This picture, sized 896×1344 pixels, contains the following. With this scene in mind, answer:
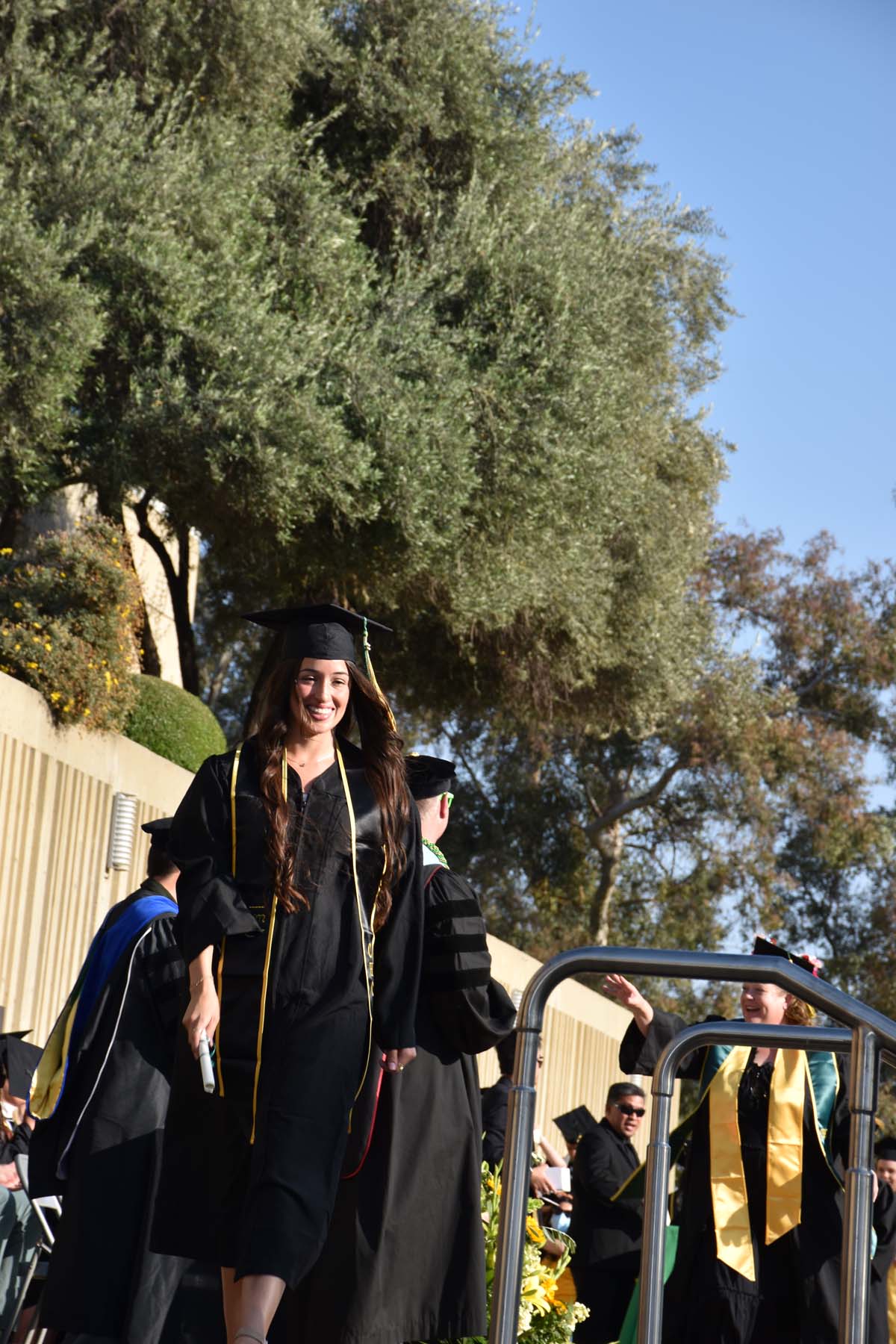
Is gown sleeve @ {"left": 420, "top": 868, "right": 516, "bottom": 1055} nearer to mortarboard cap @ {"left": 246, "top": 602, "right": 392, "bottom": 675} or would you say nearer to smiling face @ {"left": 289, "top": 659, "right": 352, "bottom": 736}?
smiling face @ {"left": 289, "top": 659, "right": 352, "bottom": 736}

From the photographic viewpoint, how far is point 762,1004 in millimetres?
5648

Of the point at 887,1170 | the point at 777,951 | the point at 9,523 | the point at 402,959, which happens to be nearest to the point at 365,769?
the point at 402,959

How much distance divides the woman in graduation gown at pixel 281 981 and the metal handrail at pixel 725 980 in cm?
63

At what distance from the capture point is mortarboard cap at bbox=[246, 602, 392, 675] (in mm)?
4492

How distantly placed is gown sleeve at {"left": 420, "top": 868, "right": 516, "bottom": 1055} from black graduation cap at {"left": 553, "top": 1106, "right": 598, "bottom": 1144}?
567cm

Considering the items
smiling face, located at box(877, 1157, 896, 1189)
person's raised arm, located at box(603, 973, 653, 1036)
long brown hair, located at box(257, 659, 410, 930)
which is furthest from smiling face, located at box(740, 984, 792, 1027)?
smiling face, located at box(877, 1157, 896, 1189)

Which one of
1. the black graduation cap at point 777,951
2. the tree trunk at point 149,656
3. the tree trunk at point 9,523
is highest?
the tree trunk at point 9,523

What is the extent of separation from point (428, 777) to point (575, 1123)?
663cm

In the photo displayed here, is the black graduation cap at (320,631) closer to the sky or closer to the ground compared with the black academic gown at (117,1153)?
closer to the sky

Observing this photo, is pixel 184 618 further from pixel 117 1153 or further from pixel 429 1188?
pixel 429 1188

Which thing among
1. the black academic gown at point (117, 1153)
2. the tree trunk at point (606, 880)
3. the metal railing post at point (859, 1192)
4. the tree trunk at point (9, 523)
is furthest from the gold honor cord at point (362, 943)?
the tree trunk at point (606, 880)

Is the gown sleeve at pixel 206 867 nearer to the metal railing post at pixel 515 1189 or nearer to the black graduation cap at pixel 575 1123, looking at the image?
the metal railing post at pixel 515 1189

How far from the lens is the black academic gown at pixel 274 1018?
3.79 metres

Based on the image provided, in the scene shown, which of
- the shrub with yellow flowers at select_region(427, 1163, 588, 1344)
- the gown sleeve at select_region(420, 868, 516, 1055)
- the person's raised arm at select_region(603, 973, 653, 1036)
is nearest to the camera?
the gown sleeve at select_region(420, 868, 516, 1055)
